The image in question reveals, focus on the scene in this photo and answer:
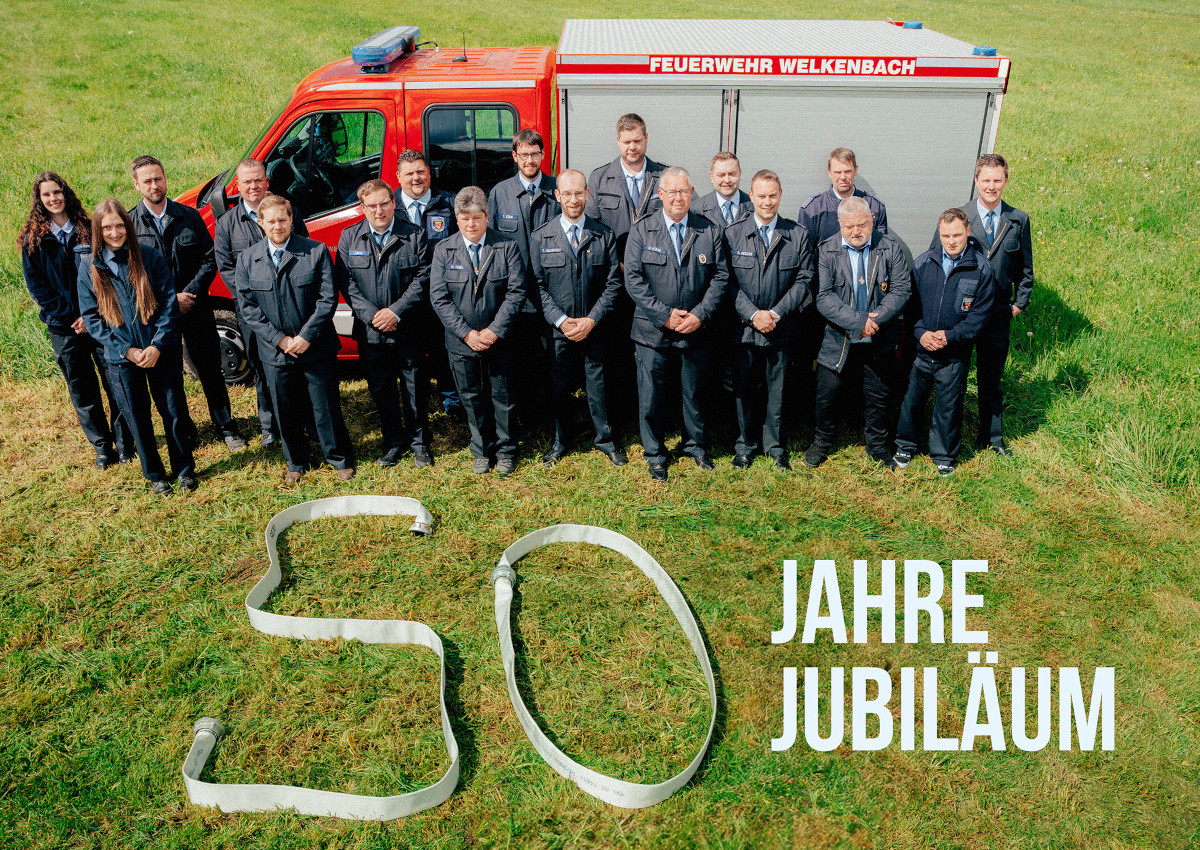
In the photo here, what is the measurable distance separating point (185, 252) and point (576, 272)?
9.70 ft

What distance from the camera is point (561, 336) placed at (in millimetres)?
6422

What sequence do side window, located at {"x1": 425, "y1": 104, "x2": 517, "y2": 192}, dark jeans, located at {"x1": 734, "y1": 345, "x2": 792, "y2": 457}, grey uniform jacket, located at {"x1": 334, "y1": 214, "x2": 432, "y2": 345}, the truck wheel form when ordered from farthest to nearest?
the truck wheel → side window, located at {"x1": 425, "y1": 104, "x2": 517, "y2": 192} → dark jeans, located at {"x1": 734, "y1": 345, "x2": 792, "y2": 457} → grey uniform jacket, located at {"x1": 334, "y1": 214, "x2": 432, "y2": 345}

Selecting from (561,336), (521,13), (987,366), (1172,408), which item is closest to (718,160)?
(561,336)

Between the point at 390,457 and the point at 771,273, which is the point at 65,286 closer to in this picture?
the point at 390,457

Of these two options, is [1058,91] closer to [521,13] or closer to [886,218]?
[521,13]

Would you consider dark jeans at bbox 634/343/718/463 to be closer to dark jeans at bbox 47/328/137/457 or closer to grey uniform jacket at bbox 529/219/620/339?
grey uniform jacket at bbox 529/219/620/339

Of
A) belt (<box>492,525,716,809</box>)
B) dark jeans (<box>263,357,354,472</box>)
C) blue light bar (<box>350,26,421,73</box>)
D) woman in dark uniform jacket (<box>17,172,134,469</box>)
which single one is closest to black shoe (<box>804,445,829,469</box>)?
belt (<box>492,525,716,809</box>)

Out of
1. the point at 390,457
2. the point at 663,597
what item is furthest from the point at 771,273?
the point at 390,457

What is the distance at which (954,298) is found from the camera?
6.27 meters

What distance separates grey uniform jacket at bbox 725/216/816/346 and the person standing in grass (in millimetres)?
2849

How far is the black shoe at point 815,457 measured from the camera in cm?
681

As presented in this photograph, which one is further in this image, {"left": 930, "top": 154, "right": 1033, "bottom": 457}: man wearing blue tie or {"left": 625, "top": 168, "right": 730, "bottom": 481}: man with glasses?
{"left": 930, "top": 154, "right": 1033, "bottom": 457}: man wearing blue tie

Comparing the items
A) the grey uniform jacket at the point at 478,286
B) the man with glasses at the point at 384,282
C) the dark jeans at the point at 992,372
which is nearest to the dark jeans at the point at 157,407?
the man with glasses at the point at 384,282

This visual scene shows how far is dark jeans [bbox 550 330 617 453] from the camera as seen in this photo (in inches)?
255
